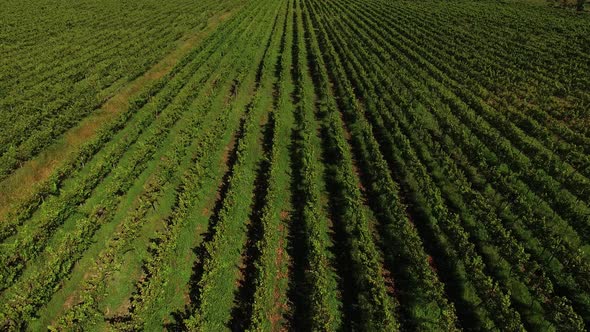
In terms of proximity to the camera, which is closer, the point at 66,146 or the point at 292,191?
the point at 292,191

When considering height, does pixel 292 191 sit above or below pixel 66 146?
below

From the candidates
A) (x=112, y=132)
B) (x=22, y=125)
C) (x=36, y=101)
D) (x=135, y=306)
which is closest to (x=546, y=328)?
(x=135, y=306)

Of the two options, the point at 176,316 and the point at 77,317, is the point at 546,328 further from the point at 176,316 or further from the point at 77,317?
the point at 77,317

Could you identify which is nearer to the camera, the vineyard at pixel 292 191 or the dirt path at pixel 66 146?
the vineyard at pixel 292 191
